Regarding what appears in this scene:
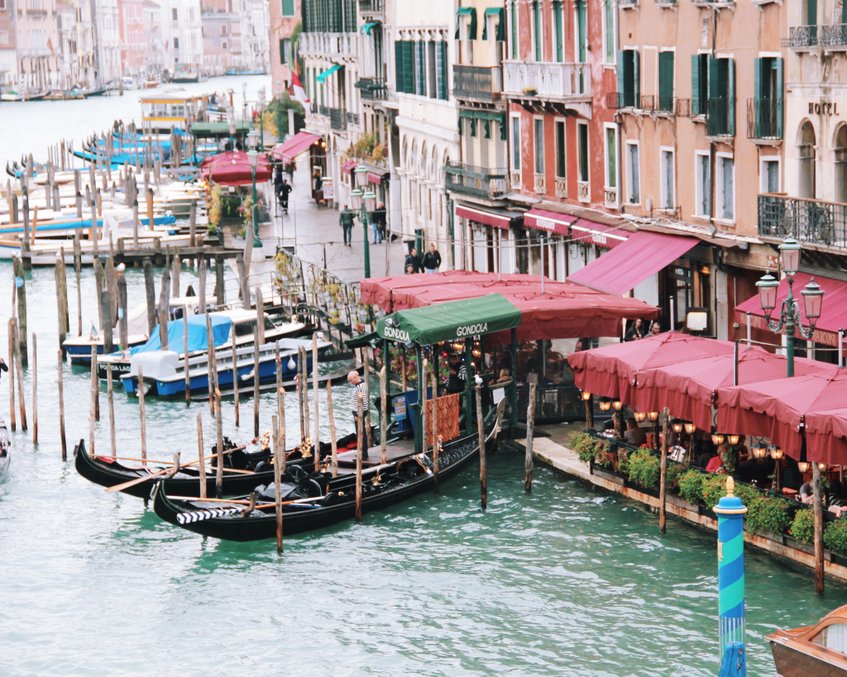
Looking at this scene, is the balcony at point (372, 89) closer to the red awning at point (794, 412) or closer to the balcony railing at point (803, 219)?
the balcony railing at point (803, 219)

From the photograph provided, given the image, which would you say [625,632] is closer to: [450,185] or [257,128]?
[450,185]

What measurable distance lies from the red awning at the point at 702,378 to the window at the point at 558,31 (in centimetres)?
1467

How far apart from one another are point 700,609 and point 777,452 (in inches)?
95.2

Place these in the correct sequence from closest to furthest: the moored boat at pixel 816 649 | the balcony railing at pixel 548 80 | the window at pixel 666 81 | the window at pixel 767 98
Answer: the moored boat at pixel 816 649 < the window at pixel 767 98 < the window at pixel 666 81 < the balcony railing at pixel 548 80

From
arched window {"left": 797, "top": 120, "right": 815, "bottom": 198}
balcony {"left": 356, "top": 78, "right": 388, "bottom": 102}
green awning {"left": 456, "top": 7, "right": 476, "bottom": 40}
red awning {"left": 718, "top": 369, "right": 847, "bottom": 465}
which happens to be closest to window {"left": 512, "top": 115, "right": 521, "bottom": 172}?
green awning {"left": 456, "top": 7, "right": 476, "bottom": 40}

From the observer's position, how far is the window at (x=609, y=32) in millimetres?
36969

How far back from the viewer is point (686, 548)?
24.8 metres

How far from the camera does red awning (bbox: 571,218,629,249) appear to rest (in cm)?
3628

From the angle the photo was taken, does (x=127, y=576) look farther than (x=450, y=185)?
No

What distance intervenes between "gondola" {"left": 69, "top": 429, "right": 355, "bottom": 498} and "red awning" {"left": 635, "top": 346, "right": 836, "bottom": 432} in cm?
574

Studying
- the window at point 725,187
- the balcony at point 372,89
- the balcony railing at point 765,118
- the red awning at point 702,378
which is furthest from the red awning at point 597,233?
the balcony at point 372,89

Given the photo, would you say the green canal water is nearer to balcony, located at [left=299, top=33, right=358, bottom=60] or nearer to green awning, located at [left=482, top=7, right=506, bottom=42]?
green awning, located at [left=482, top=7, right=506, bottom=42]

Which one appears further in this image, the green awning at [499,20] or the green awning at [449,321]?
the green awning at [499,20]

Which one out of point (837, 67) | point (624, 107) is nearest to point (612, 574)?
point (837, 67)
